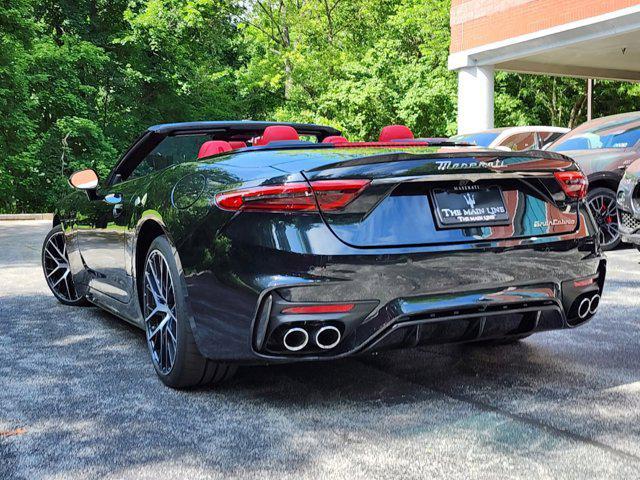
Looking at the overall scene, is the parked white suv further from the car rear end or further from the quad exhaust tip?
the car rear end

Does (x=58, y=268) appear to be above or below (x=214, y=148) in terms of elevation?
below

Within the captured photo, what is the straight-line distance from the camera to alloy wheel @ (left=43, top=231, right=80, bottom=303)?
668cm

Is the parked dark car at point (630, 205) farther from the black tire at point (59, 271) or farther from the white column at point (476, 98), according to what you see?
the white column at point (476, 98)

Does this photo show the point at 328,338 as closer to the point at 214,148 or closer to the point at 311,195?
the point at 311,195

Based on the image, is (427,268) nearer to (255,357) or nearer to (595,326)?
(255,357)

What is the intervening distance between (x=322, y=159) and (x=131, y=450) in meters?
1.43

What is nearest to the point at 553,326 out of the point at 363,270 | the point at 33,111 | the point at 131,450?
the point at 363,270

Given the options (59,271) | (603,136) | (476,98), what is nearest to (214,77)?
(476,98)

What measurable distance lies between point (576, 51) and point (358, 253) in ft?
70.6

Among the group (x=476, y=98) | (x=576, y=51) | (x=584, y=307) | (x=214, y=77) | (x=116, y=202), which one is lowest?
(x=584, y=307)

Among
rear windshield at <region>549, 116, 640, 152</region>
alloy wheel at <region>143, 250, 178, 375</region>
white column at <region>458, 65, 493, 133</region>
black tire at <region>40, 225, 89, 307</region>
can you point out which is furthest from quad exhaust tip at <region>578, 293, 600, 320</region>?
white column at <region>458, 65, 493, 133</region>

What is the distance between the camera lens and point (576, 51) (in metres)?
23.1

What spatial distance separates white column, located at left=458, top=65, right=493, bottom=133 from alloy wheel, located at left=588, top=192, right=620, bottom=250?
13610 millimetres

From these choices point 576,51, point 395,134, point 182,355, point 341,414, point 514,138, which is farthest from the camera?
point 576,51
